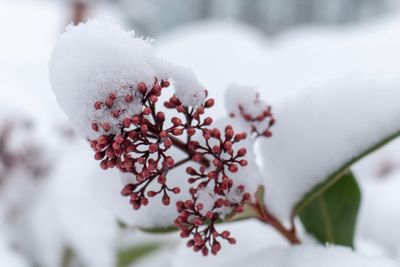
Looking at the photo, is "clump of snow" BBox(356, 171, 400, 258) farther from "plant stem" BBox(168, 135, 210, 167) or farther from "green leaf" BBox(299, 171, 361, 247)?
"plant stem" BBox(168, 135, 210, 167)

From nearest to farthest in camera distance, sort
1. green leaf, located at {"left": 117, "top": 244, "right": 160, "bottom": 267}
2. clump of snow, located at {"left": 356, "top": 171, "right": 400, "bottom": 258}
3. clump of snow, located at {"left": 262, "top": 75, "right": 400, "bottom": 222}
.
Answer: clump of snow, located at {"left": 262, "top": 75, "right": 400, "bottom": 222} → clump of snow, located at {"left": 356, "top": 171, "right": 400, "bottom": 258} → green leaf, located at {"left": 117, "top": 244, "right": 160, "bottom": 267}

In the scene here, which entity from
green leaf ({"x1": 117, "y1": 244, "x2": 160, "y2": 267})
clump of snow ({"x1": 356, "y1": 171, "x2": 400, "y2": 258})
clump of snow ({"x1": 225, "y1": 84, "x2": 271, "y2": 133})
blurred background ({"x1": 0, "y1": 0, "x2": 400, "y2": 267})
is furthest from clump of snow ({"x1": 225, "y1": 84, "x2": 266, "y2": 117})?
green leaf ({"x1": 117, "y1": 244, "x2": 160, "y2": 267})

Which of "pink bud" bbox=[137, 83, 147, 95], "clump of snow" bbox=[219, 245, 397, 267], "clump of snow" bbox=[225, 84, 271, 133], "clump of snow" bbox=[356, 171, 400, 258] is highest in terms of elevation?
"pink bud" bbox=[137, 83, 147, 95]

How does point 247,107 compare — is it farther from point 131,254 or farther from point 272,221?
point 131,254

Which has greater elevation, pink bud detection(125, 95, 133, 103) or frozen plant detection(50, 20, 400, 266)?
pink bud detection(125, 95, 133, 103)

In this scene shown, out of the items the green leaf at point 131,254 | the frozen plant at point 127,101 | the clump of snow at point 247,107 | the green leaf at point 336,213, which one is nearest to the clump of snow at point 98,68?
the frozen plant at point 127,101

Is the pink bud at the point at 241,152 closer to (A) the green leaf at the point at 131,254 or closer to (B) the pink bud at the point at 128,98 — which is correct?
(B) the pink bud at the point at 128,98
